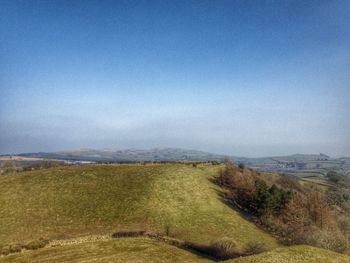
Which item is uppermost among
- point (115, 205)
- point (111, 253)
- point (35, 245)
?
point (115, 205)

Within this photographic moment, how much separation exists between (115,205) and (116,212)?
3.29m

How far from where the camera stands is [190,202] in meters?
72.6

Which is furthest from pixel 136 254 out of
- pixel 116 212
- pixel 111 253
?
pixel 116 212

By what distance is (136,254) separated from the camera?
3828 cm

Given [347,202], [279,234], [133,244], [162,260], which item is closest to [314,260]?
[162,260]

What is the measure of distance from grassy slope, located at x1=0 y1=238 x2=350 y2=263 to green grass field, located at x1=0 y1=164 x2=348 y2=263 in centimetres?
12

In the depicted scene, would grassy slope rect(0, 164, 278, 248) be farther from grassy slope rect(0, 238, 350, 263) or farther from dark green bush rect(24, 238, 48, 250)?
grassy slope rect(0, 238, 350, 263)

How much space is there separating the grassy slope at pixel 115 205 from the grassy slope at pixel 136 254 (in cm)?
1310

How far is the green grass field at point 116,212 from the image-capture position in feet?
134

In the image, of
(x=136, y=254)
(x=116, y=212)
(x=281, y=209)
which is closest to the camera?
(x=136, y=254)

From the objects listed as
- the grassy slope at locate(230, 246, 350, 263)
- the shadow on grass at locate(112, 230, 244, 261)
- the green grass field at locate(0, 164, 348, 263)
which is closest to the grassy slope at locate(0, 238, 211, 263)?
the green grass field at locate(0, 164, 348, 263)

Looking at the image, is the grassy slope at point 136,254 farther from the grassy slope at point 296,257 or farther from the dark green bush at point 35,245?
the dark green bush at point 35,245

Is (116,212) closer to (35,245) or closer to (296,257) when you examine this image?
(35,245)

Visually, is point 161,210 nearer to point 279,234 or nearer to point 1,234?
point 279,234
